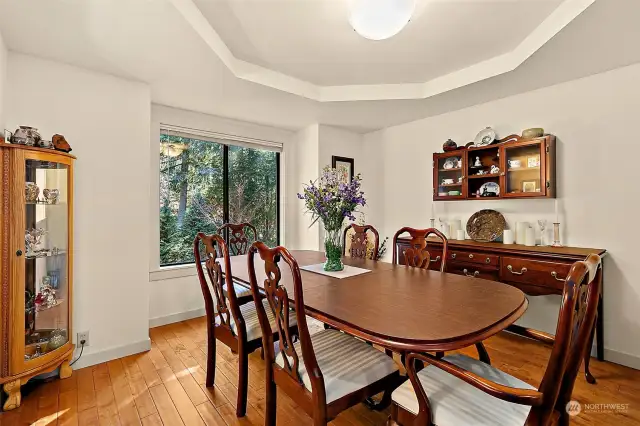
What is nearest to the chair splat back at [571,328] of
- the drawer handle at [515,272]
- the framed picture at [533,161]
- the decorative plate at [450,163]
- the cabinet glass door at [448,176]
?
the drawer handle at [515,272]

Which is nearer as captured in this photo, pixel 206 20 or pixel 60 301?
pixel 206 20

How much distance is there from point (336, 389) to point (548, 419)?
0.73 metres

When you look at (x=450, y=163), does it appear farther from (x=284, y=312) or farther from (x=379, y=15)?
(x=284, y=312)

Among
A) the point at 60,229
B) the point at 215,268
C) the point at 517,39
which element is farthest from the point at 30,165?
the point at 517,39

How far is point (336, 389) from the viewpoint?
1.33 meters

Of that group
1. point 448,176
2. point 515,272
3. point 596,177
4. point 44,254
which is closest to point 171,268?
point 44,254

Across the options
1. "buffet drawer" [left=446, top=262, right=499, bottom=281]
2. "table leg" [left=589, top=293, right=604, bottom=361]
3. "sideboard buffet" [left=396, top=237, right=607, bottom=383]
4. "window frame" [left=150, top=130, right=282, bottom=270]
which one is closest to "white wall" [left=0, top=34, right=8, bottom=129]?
"window frame" [left=150, top=130, right=282, bottom=270]

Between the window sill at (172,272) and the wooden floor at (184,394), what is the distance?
77 centimetres

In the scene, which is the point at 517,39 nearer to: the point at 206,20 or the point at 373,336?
the point at 206,20

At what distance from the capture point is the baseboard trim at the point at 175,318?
10.8 ft

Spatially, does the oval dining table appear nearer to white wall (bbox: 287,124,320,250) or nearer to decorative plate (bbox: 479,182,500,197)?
decorative plate (bbox: 479,182,500,197)

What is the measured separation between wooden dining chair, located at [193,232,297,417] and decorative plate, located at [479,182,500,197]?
2321mm

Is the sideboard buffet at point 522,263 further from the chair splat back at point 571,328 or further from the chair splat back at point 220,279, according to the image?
the chair splat back at point 220,279

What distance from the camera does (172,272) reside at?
3418mm
